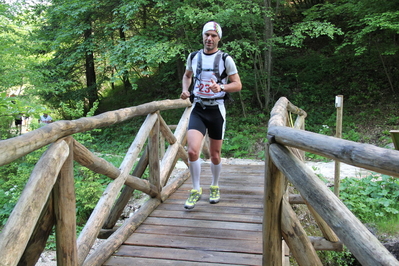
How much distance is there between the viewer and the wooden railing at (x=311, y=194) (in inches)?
47.6

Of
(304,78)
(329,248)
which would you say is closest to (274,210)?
(329,248)

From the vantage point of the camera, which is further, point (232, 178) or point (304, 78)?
point (304, 78)

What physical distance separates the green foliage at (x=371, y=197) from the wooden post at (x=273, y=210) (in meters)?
3.79

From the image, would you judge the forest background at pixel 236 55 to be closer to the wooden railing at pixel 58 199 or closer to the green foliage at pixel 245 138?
the green foliage at pixel 245 138

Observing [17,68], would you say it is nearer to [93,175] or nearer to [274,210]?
[93,175]

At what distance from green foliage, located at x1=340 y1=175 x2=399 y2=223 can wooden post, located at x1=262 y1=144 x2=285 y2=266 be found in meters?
3.79

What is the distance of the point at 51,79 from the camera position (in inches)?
471

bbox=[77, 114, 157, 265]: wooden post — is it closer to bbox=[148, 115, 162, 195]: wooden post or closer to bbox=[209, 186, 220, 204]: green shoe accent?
bbox=[148, 115, 162, 195]: wooden post

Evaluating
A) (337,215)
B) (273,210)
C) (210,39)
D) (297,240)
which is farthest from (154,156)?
(337,215)

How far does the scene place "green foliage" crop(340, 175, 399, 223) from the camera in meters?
5.39

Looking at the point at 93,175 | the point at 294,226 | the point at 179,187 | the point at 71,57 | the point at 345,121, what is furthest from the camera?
the point at 71,57

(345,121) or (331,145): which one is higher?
(331,145)

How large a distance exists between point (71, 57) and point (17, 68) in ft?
8.37

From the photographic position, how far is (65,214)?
6.77ft
